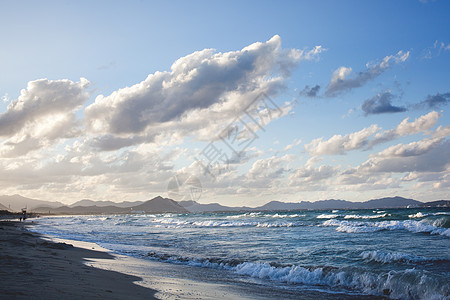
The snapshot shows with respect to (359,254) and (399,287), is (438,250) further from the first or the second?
(399,287)

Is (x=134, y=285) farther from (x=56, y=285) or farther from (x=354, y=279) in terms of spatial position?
(x=354, y=279)

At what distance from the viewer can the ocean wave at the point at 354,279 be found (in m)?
9.91

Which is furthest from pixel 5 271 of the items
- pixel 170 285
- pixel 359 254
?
pixel 359 254

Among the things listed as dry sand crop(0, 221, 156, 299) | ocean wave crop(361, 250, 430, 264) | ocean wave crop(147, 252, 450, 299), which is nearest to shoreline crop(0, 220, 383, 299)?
dry sand crop(0, 221, 156, 299)

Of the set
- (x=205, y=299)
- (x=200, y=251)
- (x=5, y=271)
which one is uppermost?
(x=5, y=271)

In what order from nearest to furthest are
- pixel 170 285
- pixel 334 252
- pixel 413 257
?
pixel 170 285 < pixel 413 257 < pixel 334 252

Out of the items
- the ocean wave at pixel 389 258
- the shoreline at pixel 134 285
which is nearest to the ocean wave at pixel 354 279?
the shoreline at pixel 134 285

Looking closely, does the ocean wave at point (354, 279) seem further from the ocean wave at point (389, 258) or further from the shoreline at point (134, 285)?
the ocean wave at point (389, 258)

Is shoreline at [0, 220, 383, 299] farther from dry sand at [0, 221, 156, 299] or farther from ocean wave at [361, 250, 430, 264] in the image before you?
ocean wave at [361, 250, 430, 264]

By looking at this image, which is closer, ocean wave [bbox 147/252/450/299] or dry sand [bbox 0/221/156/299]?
dry sand [bbox 0/221/156/299]

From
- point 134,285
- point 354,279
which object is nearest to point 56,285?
point 134,285

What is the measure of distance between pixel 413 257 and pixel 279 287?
7.83 m

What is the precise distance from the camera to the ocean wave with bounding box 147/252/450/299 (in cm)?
991

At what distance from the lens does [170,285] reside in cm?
1007
